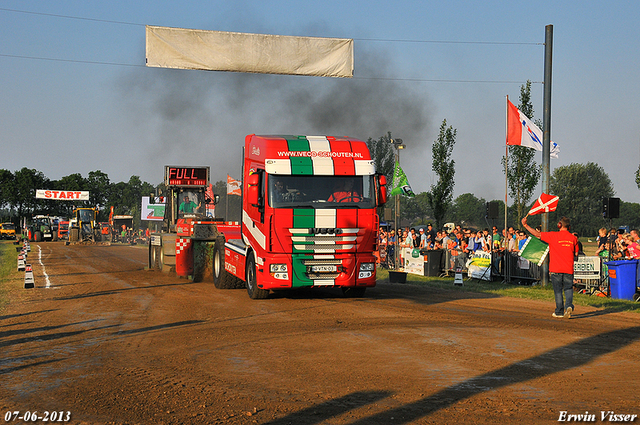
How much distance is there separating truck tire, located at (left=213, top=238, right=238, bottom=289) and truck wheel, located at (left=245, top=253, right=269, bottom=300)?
2.32 metres

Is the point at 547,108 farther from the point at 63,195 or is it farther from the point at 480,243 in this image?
the point at 63,195

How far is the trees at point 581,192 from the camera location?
314ft

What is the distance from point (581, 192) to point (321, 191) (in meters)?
97.3

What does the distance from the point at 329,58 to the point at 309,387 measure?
10542 mm

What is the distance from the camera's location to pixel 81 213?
57.1m

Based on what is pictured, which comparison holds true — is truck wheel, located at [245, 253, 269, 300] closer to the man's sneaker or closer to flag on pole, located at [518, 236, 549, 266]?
flag on pole, located at [518, 236, 549, 266]

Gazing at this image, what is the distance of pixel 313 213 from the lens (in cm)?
1295

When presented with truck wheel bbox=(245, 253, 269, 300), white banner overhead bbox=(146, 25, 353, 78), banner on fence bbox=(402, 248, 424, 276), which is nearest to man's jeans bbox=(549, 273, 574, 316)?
truck wheel bbox=(245, 253, 269, 300)

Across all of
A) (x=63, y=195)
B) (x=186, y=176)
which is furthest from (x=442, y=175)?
(x=63, y=195)

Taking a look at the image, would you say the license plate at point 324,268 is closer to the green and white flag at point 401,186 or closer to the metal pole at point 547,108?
the metal pole at point 547,108

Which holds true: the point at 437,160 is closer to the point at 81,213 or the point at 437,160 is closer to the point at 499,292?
the point at 499,292

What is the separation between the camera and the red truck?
1295cm

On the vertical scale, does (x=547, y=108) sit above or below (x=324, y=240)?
above

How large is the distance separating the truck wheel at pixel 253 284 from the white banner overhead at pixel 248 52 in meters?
4.75
